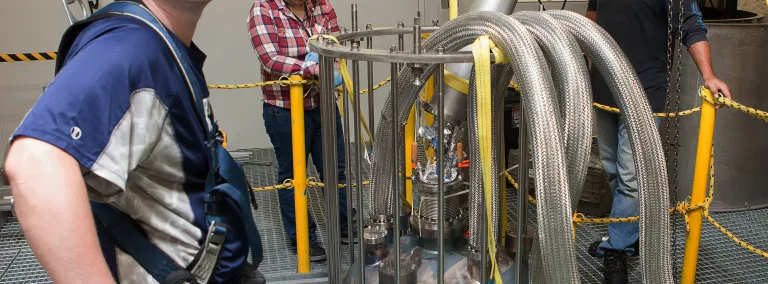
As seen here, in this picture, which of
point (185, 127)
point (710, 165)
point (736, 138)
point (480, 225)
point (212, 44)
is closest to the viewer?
point (185, 127)

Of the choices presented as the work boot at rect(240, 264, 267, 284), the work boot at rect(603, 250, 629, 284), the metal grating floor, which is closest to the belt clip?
the work boot at rect(240, 264, 267, 284)

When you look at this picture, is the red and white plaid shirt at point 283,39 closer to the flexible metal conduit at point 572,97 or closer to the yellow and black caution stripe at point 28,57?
the flexible metal conduit at point 572,97

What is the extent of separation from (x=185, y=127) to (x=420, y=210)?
98cm

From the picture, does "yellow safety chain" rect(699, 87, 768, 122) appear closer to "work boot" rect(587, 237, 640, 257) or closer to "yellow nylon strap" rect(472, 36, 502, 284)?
"work boot" rect(587, 237, 640, 257)

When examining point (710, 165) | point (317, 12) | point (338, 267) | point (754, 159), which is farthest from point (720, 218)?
point (338, 267)

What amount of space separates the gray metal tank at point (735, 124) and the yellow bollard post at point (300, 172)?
7.19 ft

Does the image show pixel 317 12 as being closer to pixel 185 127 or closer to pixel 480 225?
pixel 480 225

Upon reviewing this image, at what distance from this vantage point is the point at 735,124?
A: 12.9 ft

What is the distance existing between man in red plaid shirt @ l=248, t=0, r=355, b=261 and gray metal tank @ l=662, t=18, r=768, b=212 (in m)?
2.06

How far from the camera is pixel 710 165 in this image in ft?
9.21

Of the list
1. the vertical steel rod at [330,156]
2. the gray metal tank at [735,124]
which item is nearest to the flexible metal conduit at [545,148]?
the vertical steel rod at [330,156]

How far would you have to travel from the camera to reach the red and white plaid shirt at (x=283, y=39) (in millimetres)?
3258

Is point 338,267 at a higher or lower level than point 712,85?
lower

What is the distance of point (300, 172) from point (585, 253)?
1579mm
